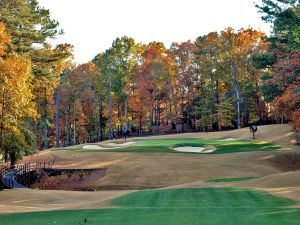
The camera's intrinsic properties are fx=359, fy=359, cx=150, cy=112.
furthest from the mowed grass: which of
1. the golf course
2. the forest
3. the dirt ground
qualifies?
the forest

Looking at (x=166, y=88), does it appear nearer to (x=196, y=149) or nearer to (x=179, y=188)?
(x=196, y=149)

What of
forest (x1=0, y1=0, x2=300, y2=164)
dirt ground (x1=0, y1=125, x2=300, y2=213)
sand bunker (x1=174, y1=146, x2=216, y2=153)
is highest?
forest (x1=0, y1=0, x2=300, y2=164)

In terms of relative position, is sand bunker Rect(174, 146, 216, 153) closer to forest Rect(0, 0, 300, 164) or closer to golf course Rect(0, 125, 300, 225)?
golf course Rect(0, 125, 300, 225)

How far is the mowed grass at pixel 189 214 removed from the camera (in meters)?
10.4

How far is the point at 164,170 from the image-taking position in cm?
3105

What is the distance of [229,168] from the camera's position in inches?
1241

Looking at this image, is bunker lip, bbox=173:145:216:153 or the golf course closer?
the golf course

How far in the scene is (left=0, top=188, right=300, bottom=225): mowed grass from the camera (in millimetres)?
10367

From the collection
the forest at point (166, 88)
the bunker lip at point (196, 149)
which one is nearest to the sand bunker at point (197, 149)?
the bunker lip at point (196, 149)

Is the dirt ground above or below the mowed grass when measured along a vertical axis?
below

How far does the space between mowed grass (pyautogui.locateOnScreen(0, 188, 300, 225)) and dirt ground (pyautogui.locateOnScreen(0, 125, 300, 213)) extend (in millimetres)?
4732

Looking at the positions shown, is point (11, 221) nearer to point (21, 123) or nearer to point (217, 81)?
point (21, 123)

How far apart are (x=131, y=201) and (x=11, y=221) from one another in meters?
6.40

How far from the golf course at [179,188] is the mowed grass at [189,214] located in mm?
27
